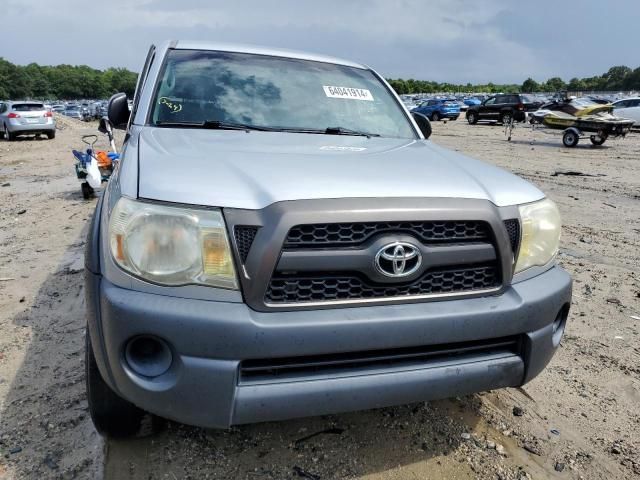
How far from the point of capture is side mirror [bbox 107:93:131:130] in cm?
328

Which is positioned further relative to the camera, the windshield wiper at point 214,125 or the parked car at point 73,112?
the parked car at point 73,112

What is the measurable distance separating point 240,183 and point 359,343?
27.0 inches

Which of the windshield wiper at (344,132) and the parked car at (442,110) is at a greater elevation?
the windshield wiper at (344,132)

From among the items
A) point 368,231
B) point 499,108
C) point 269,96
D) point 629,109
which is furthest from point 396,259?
point 499,108

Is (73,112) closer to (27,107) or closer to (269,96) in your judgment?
(27,107)

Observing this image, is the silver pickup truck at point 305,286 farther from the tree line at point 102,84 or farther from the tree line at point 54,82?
the tree line at point 54,82

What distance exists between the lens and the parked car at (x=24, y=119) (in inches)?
778

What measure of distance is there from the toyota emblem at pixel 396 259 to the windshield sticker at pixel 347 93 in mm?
1737

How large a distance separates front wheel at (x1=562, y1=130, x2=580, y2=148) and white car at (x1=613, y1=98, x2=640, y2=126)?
27.1ft

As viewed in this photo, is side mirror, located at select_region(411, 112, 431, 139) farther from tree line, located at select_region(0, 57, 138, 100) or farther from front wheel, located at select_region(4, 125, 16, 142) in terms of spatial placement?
tree line, located at select_region(0, 57, 138, 100)

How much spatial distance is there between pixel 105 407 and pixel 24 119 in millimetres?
21213

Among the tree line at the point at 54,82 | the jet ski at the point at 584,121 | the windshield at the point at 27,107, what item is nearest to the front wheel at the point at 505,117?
the jet ski at the point at 584,121

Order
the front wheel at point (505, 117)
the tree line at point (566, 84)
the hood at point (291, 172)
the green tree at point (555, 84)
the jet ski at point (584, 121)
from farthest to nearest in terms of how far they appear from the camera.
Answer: the green tree at point (555, 84), the tree line at point (566, 84), the front wheel at point (505, 117), the jet ski at point (584, 121), the hood at point (291, 172)

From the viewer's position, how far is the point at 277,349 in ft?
5.47
